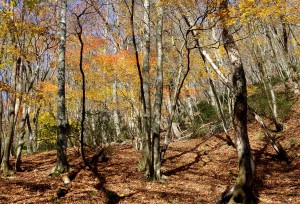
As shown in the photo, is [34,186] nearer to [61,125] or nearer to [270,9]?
[61,125]

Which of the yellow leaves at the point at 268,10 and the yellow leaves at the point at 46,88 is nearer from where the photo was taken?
the yellow leaves at the point at 268,10

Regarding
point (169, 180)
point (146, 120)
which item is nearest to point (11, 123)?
point (146, 120)

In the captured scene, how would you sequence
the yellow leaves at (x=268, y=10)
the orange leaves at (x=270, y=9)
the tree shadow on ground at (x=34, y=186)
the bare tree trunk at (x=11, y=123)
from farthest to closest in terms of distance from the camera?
the orange leaves at (x=270, y=9) → the yellow leaves at (x=268, y=10) → the bare tree trunk at (x=11, y=123) → the tree shadow on ground at (x=34, y=186)

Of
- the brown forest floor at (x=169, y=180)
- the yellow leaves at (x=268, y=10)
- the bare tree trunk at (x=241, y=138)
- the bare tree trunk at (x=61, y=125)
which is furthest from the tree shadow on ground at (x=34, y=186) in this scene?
the yellow leaves at (x=268, y=10)

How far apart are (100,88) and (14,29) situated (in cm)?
1379

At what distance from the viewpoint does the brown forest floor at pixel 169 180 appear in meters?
7.34

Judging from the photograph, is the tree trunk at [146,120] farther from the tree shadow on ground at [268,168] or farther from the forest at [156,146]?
the tree shadow on ground at [268,168]

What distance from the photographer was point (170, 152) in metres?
14.4

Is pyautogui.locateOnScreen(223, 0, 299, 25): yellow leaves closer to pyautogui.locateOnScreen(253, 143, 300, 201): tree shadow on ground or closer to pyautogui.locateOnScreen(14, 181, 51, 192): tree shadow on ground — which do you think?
pyautogui.locateOnScreen(253, 143, 300, 201): tree shadow on ground

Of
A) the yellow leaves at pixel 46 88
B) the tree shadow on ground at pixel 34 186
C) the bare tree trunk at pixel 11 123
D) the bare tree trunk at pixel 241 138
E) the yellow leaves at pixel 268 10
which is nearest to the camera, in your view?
the bare tree trunk at pixel 241 138

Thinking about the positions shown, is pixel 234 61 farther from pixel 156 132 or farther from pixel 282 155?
pixel 282 155

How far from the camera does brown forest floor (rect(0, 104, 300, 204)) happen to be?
734cm

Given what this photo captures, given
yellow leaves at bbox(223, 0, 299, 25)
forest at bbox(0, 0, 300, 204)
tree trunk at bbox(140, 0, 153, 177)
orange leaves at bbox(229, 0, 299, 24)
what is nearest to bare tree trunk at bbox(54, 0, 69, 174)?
forest at bbox(0, 0, 300, 204)

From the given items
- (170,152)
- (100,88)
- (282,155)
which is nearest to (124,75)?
(170,152)
